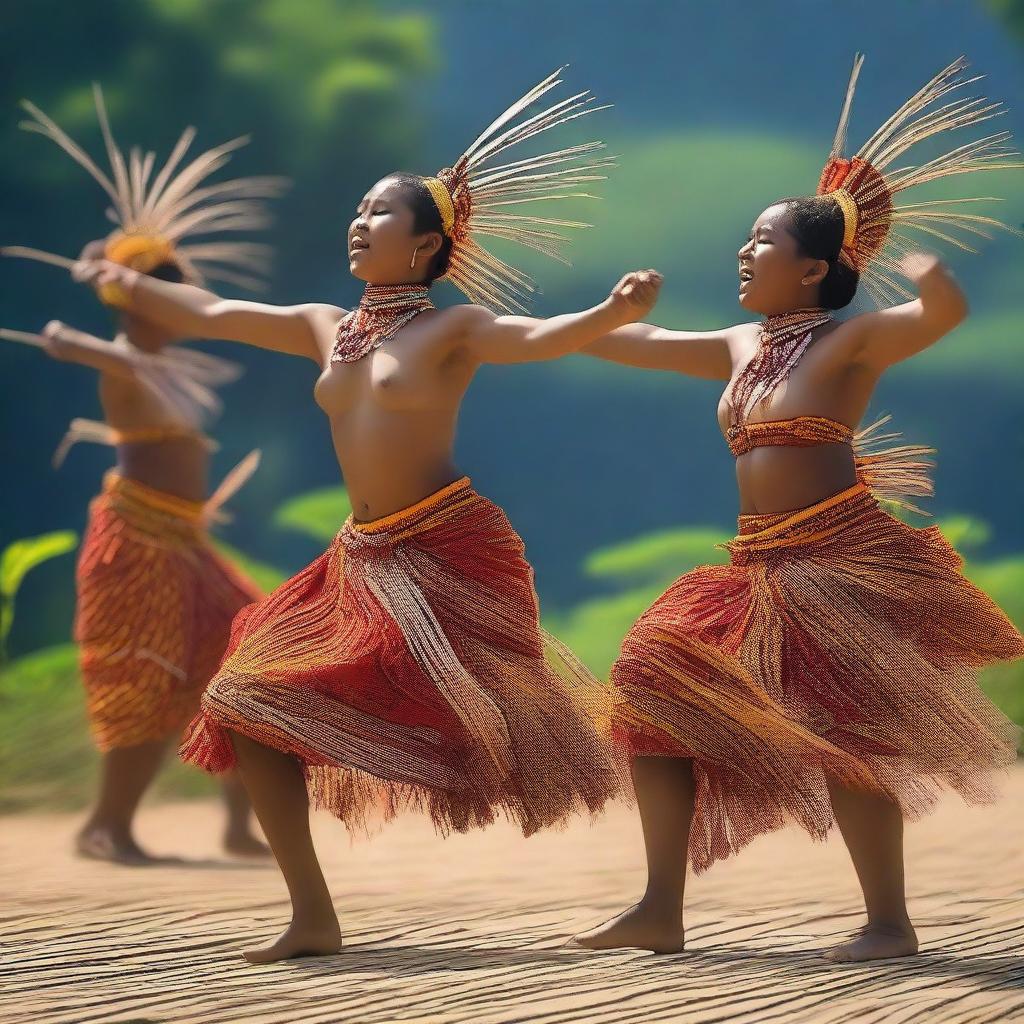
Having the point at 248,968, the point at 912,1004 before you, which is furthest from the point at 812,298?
the point at 248,968

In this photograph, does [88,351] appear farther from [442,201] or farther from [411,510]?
[411,510]

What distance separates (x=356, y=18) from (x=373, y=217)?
5.26 m

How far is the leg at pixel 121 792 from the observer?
176 inches

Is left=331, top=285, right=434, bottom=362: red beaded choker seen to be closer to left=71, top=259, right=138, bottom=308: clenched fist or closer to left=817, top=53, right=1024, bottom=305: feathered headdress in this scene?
left=71, top=259, right=138, bottom=308: clenched fist

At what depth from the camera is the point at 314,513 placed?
315 inches

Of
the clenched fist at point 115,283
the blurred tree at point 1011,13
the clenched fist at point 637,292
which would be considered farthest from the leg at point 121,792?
the blurred tree at point 1011,13

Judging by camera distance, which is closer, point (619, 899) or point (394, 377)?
point (394, 377)

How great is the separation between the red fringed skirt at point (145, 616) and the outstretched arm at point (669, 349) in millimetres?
1672

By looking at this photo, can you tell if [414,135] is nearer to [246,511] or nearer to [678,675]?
[246,511]

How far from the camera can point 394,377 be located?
3033mm

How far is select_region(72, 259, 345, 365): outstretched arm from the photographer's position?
10.7ft

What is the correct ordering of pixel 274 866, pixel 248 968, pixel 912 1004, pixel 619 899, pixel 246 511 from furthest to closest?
1. pixel 246 511
2. pixel 274 866
3. pixel 619 899
4. pixel 248 968
5. pixel 912 1004

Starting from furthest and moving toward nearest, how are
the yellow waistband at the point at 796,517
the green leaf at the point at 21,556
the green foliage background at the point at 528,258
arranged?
the green foliage background at the point at 528,258 < the green leaf at the point at 21,556 < the yellow waistband at the point at 796,517

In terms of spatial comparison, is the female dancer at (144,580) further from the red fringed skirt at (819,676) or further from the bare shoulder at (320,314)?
the red fringed skirt at (819,676)
